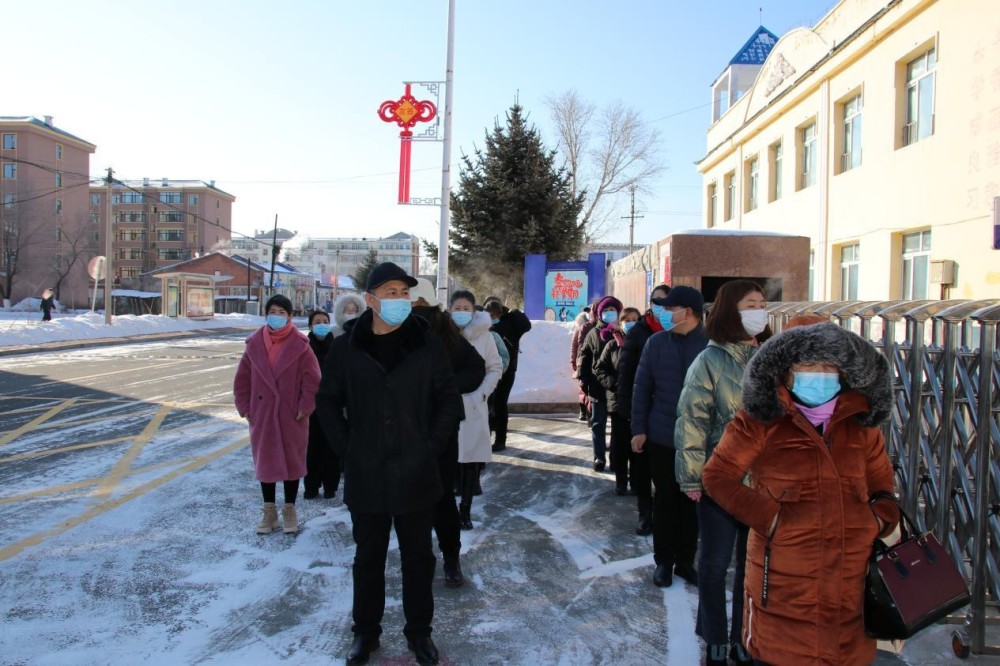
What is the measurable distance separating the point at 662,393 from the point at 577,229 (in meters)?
22.5

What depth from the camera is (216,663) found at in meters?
3.44

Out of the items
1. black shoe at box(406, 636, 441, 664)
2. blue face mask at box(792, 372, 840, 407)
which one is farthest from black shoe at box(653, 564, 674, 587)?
blue face mask at box(792, 372, 840, 407)

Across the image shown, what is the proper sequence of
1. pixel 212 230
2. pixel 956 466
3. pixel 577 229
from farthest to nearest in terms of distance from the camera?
pixel 212 230
pixel 577 229
pixel 956 466

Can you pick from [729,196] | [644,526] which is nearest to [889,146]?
[644,526]

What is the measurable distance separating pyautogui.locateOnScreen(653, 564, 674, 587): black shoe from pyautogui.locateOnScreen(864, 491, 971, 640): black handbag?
2.21 meters

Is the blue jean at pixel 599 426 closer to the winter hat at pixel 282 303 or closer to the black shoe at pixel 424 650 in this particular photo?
the winter hat at pixel 282 303

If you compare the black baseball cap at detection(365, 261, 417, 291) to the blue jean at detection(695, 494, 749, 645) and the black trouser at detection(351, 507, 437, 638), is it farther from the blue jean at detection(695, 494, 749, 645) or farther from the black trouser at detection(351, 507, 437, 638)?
the blue jean at detection(695, 494, 749, 645)

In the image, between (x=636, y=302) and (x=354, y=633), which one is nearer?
(x=354, y=633)

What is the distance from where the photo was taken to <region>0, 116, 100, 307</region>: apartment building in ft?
185

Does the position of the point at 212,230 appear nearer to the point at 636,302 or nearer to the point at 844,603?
the point at 636,302

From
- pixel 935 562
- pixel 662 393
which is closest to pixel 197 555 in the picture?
pixel 662 393

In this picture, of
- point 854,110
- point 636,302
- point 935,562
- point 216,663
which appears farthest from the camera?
point 854,110

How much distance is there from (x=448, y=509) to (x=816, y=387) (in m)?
2.58

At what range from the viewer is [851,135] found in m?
16.6
